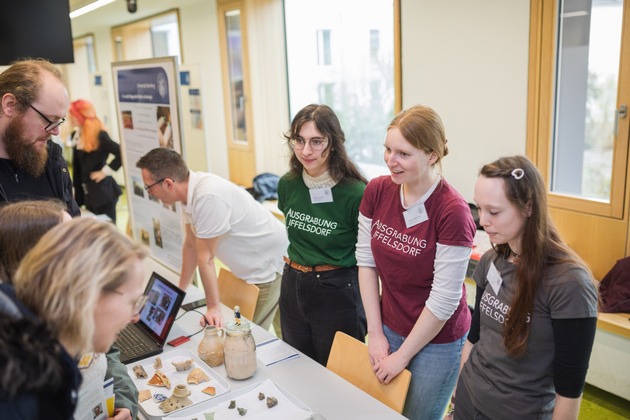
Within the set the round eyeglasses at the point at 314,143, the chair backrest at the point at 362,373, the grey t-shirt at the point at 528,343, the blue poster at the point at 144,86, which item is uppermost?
the blue poster at the point at 144,86

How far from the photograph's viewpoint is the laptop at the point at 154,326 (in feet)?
6.51

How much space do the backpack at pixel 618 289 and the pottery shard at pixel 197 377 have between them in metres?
2.12

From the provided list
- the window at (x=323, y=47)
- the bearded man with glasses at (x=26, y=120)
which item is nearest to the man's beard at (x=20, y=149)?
the bearded man with glasses at (x=26, y=120)

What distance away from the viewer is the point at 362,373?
1.86 m

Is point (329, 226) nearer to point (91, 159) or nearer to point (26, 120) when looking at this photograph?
point (26, 120)

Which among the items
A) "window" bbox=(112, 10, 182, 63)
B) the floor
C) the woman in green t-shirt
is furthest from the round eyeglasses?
"window" bbox=(112, 10, 182, 63)

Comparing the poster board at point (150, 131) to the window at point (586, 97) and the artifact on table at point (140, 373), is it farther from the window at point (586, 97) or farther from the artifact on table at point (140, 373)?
the window at point (586, 97)

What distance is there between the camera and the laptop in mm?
1983

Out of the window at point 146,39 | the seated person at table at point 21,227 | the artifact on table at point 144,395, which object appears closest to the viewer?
the seated person at table at point 21,227

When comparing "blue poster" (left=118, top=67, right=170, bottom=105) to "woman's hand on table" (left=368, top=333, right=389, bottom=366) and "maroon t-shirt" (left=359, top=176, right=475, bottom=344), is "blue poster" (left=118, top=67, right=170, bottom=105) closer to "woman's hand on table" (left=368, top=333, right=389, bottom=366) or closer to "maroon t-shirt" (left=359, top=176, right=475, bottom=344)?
"maroon t-shirt" (left=359, top=176, right=475, bottom=344)

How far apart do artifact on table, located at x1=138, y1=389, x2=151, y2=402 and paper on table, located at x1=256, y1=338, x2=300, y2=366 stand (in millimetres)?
397

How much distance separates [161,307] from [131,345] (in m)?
0.18

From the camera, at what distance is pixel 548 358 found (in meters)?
1.38

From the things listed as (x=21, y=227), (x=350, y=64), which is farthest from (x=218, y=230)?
(x=350, y=64)
